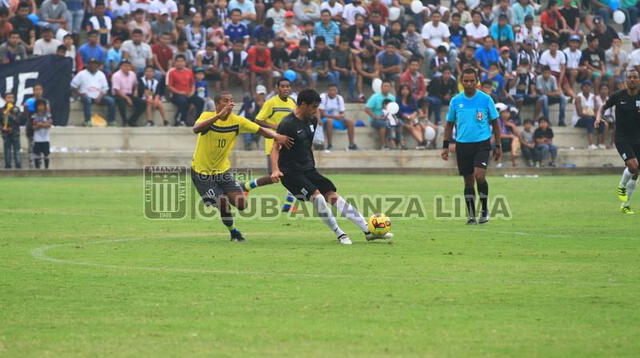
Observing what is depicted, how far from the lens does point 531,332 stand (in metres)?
8.46

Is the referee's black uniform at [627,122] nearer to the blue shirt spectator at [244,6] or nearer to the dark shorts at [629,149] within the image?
the dark shorts at [629,149]

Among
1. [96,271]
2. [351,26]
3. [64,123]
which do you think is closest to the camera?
[96,271]

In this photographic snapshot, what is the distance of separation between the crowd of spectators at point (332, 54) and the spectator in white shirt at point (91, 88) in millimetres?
30

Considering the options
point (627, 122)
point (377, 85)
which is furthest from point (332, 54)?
point (627, 122)

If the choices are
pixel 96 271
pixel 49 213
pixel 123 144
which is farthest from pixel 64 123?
pixel 96 271

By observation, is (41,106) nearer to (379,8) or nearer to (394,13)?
(379,8)

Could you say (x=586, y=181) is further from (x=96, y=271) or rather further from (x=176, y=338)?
(x=176, y=338)

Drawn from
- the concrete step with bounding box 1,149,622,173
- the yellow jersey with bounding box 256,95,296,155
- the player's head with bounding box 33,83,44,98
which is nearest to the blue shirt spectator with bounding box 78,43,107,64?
the player's head with bounding box 33,83,44,98

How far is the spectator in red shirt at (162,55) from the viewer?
1272 inches

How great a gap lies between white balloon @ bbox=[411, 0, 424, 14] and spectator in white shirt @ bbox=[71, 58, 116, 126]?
1008cm

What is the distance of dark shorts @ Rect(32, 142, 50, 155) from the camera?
3056 centimetres

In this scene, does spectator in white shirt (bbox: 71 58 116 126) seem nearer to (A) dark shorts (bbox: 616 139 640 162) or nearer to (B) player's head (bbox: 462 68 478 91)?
(B) player's head (bbox: 462 68 478 91)

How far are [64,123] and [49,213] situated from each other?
41.6 feet

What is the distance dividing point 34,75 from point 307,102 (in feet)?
60.2
